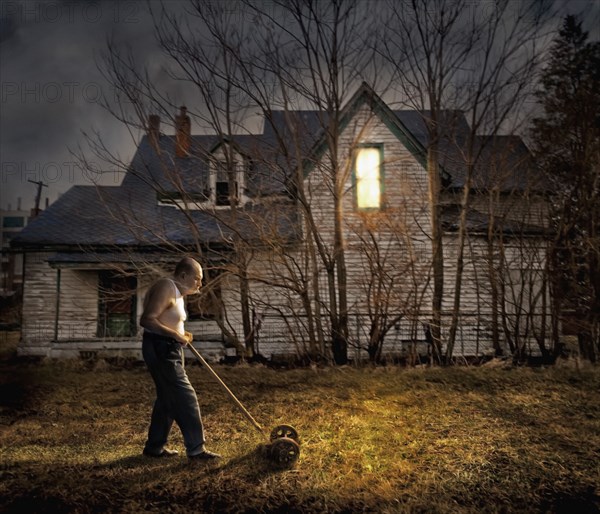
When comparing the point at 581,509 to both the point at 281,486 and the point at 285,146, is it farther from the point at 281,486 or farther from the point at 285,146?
the point at 285,146

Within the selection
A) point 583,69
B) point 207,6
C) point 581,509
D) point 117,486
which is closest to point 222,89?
point 207,6

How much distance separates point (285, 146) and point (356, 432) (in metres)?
6.02

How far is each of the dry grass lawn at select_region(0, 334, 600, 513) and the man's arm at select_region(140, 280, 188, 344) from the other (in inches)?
47.6

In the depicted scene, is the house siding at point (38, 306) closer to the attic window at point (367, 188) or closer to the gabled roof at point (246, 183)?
the gabled roof at point (246, 183)

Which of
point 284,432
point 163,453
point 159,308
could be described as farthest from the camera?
point 284,432

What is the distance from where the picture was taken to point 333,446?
5078 millimetres

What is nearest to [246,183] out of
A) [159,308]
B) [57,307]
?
[57,307]

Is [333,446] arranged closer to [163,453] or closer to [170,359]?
[163,453]

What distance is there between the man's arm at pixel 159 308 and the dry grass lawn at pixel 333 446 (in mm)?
1208

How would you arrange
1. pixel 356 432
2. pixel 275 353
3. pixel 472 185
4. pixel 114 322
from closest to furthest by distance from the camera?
pixel 356 432 < pixel 472 185 < pixel 275 353 < pixel 114 322

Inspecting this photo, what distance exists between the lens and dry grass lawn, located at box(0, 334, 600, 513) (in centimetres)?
379

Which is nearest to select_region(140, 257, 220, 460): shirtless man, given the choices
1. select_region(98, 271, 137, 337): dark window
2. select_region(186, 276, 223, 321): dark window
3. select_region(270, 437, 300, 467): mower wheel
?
select_region(270, 437, 300, 467): mower wheel

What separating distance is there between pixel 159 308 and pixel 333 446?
2.36m

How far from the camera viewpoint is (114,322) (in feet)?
46.4
